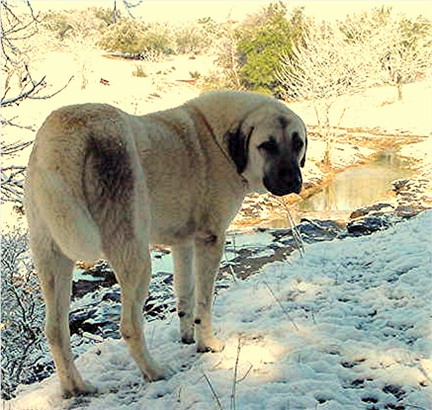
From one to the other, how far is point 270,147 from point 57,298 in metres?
1.52

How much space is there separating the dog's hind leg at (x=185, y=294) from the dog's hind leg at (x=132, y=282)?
754 millimetres

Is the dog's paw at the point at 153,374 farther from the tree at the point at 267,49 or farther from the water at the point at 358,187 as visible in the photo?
the tree at the point at 267,49

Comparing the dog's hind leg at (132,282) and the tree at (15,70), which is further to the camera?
the tree at (15,70)

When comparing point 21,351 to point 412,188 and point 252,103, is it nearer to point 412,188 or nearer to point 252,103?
point 252,103

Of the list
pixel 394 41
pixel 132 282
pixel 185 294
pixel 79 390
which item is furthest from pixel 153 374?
pixel 394 41

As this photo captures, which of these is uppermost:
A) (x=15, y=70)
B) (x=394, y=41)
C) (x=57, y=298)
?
(x=15, y=70)

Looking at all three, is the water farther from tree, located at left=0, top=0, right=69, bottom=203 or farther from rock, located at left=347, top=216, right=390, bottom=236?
tree, located at left=0, top=0, right=69, bottom=203

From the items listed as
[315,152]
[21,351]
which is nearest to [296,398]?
[21,351]

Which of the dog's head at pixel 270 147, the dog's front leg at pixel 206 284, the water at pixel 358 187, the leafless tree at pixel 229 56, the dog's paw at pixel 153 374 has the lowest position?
the water at pixel 358 187

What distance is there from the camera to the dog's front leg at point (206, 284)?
3.56 meters

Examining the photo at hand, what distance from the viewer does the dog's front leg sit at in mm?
3564

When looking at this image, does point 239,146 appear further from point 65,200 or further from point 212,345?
point 212,345

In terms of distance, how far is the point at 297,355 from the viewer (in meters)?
3.39

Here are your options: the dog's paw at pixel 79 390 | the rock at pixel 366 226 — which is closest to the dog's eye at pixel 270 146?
the dog's paw at pixel 79 390
